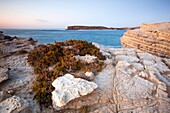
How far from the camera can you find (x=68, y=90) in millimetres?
4453

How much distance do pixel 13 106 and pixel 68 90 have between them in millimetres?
1515

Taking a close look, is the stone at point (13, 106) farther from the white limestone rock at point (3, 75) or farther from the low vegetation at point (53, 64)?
the white limestone rock at point (3, 75)

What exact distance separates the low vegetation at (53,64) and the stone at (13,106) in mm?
640

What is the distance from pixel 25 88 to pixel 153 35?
400 inches

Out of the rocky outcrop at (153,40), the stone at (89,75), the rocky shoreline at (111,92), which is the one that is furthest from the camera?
the rocky outcrop at (153,40)

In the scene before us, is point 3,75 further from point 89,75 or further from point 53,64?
point 89,75

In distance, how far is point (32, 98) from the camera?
4844mm

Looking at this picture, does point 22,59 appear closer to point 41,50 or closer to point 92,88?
point 41,50

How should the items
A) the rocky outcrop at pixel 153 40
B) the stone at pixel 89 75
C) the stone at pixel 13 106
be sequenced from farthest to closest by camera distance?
1. the rocky outcrop at pixel 153 40
2. the stone at pixel 89 75
3. the stone at pixel 13 106

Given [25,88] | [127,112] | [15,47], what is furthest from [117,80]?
[15,47]

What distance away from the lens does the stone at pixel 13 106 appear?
3.88m

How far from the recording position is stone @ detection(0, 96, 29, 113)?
3.88m

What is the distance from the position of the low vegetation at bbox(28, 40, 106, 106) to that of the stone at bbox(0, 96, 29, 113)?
64cm

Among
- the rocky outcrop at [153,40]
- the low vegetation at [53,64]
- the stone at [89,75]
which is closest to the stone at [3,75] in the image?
the low vegetation at [53,64]
